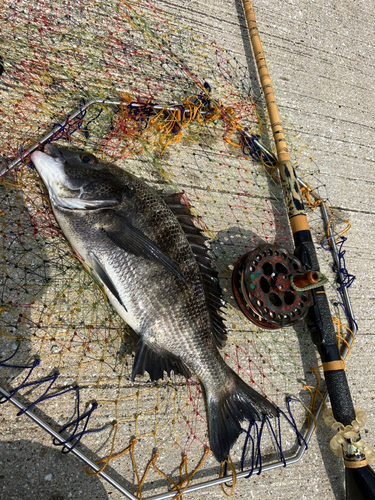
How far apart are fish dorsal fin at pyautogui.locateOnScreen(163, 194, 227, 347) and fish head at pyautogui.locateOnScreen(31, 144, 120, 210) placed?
41cm

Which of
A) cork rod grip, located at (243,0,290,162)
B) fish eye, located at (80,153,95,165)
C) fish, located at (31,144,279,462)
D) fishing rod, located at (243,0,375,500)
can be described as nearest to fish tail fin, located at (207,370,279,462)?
fish, located at (31,144,279,462)

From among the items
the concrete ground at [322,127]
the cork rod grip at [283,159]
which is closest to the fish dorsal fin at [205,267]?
the cork rod grip at [283,159]

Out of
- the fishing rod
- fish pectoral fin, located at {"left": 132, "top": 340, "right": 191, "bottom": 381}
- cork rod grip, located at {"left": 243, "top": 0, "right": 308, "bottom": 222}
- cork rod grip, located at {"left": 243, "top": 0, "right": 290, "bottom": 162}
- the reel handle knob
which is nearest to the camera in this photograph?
fish pectoral fin, located at {"left": 132, "top": 340, "right": 191, "bottom": 381}

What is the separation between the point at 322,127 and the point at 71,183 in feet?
9.02

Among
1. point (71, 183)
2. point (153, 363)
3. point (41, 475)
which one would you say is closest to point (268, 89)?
point (71, 183)

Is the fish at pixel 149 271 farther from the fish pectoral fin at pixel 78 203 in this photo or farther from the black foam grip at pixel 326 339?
the black foam grip at pixel 326 339

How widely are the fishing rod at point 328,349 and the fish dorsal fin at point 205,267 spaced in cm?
77

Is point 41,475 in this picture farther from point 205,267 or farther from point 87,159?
point 87,159

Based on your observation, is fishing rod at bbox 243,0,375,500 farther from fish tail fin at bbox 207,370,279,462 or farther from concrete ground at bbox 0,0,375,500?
fish tail fin at bbox 207,370,279,462

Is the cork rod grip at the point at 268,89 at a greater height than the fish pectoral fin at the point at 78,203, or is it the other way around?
the cork rod grip at the point at 268,89

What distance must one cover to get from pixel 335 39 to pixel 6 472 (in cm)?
500

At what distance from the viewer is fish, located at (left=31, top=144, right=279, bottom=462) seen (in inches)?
70.8

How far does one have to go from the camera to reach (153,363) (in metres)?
1.88

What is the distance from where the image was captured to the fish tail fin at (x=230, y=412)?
1954 mm
